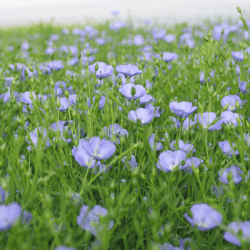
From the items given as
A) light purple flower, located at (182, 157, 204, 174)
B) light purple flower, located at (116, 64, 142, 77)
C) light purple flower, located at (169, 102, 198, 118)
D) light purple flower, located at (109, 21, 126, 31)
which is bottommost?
light purple flower, located at (182, 157, 204, 174)

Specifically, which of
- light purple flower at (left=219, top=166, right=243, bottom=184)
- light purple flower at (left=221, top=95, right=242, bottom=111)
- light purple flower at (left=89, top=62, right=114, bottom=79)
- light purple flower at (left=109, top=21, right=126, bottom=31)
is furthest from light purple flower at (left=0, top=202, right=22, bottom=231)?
light purple flower at (left=109, top=21, right=126, bottom=31)

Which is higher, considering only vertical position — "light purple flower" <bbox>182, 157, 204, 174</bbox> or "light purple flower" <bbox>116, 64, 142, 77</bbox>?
"light purple flower" <bbox>116, 64, 142, 77</bbox>

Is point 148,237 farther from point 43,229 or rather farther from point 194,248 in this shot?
point 43,229

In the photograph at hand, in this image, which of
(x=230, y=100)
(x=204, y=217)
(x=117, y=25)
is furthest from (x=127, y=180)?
(x=117, y=25)

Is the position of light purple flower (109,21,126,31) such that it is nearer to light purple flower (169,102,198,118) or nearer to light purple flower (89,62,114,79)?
light purple flower (89,62,114,79)

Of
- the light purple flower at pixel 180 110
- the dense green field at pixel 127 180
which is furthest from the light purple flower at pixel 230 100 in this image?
the light purple flower at pixel 180 110

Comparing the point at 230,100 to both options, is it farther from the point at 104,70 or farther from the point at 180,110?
the point at 104,70

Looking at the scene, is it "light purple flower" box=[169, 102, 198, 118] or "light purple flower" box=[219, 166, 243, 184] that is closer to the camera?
"light purple flower" box=[219, 166, 243, 184]
